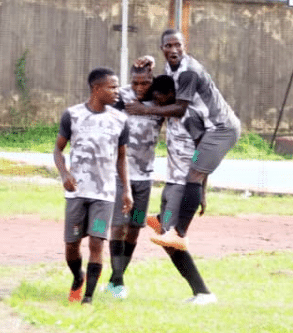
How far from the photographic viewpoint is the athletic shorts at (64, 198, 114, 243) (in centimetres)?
681

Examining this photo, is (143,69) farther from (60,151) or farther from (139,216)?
(139,216)

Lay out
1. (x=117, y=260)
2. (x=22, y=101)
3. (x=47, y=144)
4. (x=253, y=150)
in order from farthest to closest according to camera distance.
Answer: (x=253, y=150) < (x=22, y=101) < (x=47, y=144) < (x=117, y=260)

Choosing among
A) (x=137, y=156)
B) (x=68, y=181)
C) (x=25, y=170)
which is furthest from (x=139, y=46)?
(x=68, y=181)

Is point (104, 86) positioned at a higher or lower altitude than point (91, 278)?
higher

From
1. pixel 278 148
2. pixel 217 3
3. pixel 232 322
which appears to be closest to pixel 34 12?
pixel 217 3

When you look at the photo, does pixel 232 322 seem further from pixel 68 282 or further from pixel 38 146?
pixel 38 146

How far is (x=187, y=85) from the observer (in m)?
7.18

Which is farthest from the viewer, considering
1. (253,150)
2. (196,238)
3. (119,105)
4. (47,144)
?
(253,150)

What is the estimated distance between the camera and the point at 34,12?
23188mm

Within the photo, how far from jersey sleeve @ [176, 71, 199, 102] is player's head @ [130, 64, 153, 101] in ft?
0.96

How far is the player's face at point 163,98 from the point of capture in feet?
24.1

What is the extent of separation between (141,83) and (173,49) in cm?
33

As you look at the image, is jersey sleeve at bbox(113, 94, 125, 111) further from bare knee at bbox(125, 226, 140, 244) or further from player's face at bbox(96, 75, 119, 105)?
bare knee at bbox(125, 226, 140, 244)

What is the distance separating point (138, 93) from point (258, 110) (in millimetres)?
18614
